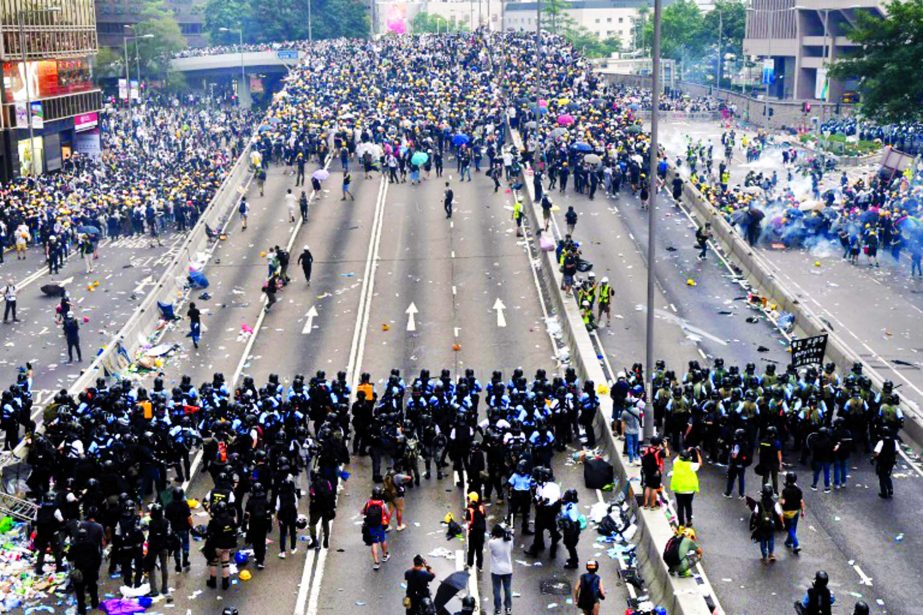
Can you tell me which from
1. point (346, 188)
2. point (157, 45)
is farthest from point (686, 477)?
point (157, 45)

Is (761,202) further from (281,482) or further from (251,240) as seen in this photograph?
(281,482)

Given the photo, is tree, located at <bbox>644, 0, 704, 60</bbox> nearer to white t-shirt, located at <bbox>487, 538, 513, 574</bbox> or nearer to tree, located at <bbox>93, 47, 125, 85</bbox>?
tree, located at <bbox>93, 47, 125, 85</bbox>

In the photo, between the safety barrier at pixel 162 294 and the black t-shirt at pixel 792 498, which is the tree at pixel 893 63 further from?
the black t-shirt at pixel 792 498

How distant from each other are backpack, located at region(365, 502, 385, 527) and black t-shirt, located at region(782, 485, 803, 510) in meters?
6.18

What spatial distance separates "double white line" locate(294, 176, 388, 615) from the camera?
2100 centimetres

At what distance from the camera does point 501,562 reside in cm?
1947

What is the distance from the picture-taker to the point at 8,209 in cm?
5675

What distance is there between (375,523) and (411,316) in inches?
751

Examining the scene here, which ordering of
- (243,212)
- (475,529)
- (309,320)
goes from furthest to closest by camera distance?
(243,212)
(309,320)
(475,529)

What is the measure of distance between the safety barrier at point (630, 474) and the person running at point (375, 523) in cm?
412

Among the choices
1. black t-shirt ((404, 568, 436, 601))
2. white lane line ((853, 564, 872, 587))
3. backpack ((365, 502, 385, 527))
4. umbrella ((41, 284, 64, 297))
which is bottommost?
umbrella ((41, 284, 64, 297))

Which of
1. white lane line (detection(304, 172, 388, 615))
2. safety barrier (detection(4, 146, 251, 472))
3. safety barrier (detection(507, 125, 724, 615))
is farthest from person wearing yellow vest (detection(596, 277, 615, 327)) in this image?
safety barrier (detection(4, 146, 251, 472))

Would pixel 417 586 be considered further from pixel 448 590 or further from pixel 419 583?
pixel 448 590

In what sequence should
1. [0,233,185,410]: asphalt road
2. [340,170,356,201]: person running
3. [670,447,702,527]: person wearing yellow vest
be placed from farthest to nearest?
1. [340,170,356,201]: person running
2. [0,233,185,410]: asphalt road
3. [670,447,702,527]: person wearing yellow vest
